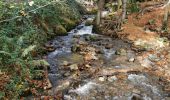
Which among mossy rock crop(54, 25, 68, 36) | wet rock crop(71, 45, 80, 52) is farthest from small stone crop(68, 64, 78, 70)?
mossy rock crop(54, 25, 68, 36)

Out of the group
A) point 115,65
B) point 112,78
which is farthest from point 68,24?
point 112,78

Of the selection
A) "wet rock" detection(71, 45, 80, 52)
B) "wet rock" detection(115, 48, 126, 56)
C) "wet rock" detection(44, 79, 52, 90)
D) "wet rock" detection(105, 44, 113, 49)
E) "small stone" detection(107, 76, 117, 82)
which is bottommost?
"small stone" detection(107, 76, 117, 82)

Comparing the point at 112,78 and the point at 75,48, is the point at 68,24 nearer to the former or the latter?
the point at 75,48

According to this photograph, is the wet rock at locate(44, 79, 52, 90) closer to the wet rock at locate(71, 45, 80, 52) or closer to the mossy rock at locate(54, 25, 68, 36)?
the wet rock at locate(71, 45, 80, 52)

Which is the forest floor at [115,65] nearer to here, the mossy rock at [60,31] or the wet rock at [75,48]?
the wet rock at [75,48]

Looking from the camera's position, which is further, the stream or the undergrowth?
the stream

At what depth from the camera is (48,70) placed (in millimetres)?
12867

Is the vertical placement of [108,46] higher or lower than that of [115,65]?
higher

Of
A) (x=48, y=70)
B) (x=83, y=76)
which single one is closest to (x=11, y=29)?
(x=48, y=70)

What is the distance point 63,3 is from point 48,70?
850 cm

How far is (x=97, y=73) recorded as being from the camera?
12.8 meters

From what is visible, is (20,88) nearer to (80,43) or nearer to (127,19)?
(80,43)

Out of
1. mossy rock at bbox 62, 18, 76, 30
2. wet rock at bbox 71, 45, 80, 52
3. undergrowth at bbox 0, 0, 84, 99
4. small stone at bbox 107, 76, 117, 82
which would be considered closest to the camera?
undergrowth at bbox 0, 0, 84, 99

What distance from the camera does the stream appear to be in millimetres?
11070
